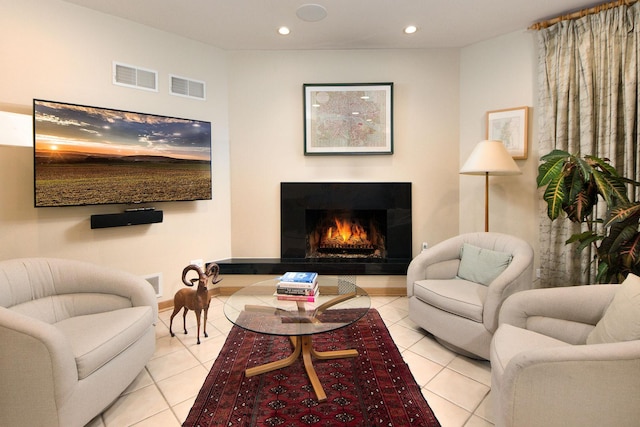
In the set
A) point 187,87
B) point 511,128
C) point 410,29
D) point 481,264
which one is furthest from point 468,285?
point 187,87

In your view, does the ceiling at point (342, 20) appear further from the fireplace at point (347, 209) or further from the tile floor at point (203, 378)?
the tile floor at point (203, 378)

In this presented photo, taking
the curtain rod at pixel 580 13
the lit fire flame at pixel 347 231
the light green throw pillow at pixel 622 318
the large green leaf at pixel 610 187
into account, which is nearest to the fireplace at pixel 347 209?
the lit fire flame at pixel 347 231

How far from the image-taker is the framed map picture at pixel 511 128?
324 centimetres

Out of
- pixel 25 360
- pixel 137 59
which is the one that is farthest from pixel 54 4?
pixel 25 360

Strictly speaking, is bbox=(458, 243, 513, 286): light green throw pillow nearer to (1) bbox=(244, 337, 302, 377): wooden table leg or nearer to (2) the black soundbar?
(1) bbox=(244, 337, 302, 377): wooden table leg

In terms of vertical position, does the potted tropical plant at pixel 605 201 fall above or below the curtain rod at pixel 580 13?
below

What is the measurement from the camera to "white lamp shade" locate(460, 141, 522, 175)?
283cm

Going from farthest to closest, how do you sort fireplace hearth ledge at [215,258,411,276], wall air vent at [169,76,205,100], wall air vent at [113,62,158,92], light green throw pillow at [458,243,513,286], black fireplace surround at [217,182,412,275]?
1. black fireplace surround at [217,182,412,275]
2. fireplace hearth ledge at [215,258,411,276]
3. wall air vent at [169,76,205,100]
4. wall air vent at [113,62,158,92]
5. light green throw pillow at [458,243,513,286]

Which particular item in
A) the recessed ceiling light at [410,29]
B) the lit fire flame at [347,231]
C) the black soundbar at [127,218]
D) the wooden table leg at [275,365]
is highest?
the recessed ceiling light at [410,29]

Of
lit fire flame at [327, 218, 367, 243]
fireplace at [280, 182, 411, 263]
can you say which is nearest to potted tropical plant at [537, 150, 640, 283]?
fireplace at [280, 182, 411, 263]

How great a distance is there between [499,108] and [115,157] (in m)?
3.86

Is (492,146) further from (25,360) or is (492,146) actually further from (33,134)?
(33,134)

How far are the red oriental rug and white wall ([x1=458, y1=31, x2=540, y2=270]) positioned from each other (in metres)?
1.97

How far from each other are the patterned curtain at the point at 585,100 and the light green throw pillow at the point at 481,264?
0.89 meters
